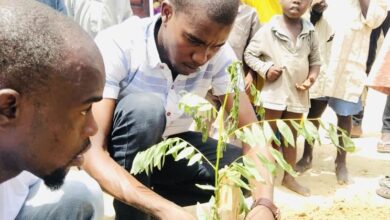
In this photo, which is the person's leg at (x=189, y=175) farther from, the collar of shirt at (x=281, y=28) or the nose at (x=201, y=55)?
the collar of shirt at (x=281, y=28)

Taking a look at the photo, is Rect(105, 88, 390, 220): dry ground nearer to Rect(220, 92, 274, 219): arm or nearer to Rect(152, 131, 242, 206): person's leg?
Rect(152, 131, 242, 206): person's leg

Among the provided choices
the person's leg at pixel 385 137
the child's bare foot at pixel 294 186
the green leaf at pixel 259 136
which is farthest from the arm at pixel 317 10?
the green leaf at pixel 259 136

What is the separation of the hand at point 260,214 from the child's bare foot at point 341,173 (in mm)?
1888

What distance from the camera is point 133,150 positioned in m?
2.02

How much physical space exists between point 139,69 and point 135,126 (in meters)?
0.27

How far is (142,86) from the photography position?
2182mm

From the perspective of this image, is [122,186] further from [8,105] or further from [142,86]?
[8,105]

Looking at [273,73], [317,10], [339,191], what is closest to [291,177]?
[339,191]

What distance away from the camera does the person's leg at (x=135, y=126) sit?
2006 mm

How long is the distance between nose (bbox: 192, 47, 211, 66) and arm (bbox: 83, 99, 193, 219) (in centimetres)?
46

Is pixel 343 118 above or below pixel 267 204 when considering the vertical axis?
below

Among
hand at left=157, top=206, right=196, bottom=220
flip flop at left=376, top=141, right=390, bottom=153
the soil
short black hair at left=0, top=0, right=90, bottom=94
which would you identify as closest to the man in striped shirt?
hand at left=157, top=206, right=196, bottom=220

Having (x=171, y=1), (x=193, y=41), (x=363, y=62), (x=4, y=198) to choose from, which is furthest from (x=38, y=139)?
(x=363, y=62)

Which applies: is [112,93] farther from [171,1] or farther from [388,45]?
[388,45]
